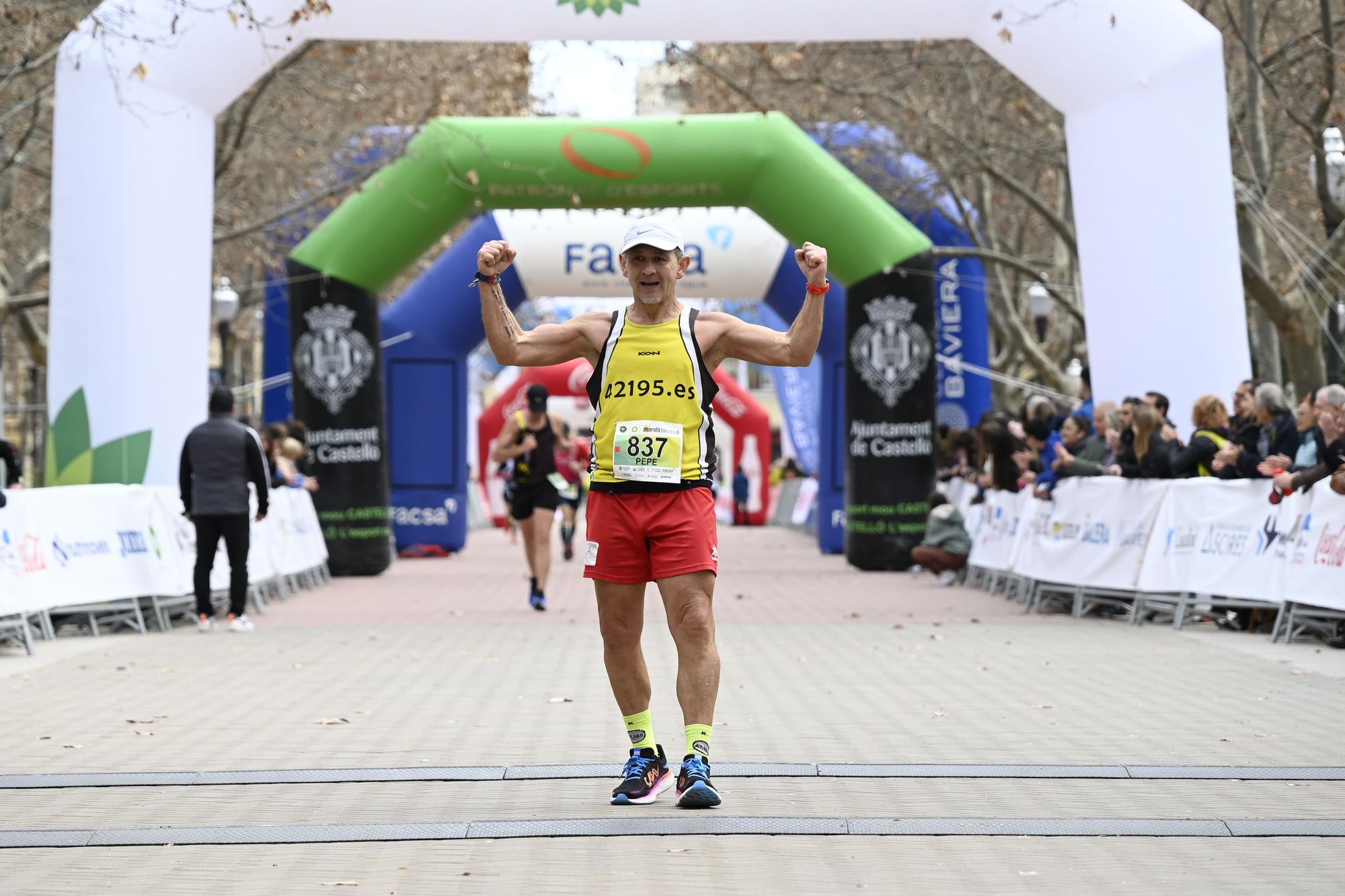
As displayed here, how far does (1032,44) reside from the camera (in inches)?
616

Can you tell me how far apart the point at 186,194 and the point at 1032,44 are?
719 centimetres

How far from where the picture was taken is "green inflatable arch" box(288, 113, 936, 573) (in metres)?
18.8

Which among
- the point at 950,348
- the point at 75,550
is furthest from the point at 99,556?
the point at 950,348

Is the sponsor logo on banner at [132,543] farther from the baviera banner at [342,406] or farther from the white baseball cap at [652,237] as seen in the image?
the white baseball cap at [652,237]

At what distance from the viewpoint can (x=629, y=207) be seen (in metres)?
18.8

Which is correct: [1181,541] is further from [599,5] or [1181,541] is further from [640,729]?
[640,729]

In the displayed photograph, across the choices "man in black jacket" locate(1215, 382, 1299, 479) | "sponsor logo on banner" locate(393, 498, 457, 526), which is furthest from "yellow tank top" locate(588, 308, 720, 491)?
"sponsor logo on banner" locate(393, 498, 457, 526)

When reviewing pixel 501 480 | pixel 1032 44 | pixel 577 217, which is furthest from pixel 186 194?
pixel 501 480

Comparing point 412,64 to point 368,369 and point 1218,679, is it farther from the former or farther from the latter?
point 1218,679

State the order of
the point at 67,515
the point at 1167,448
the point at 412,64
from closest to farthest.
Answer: the point at 67,515 → the point at 1167,448 → the point at 412,64

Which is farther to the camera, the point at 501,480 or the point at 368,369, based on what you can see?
the point at 501,480

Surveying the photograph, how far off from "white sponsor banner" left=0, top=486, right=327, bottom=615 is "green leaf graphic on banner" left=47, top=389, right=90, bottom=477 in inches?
29.5

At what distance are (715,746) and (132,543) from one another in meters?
7.08

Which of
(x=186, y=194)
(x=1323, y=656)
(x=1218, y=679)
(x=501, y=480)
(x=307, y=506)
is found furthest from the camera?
(x=501, y=480)
